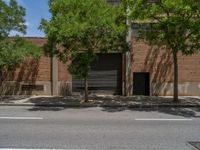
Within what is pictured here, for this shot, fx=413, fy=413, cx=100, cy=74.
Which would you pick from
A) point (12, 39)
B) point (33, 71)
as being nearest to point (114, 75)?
point (33, 71)

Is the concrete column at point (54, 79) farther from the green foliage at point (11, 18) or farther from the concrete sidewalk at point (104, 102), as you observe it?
the green foliage at point (11, 18)

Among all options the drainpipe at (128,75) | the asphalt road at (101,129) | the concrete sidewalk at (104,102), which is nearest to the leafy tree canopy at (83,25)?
the concrete sidewalk at (104,102)

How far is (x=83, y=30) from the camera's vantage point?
60.5ft

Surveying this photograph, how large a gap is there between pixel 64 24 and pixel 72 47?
2.02 metres

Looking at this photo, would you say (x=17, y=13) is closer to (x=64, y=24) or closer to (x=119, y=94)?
(x=64, y=24)

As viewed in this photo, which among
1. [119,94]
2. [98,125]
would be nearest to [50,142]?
[98,125]

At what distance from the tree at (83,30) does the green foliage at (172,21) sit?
3.79 feet

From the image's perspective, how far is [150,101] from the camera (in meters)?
21.3

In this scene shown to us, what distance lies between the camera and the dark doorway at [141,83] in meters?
24.6

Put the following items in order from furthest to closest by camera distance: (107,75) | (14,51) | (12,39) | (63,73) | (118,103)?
(107,75) → (63,73) → (12,39) → (14,51) → (118,103)

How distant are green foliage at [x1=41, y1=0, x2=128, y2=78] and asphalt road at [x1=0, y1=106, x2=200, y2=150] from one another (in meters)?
3.42

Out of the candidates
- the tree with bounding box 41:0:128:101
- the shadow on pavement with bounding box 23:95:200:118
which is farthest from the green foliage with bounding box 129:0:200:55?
the shadow on pavement with bounding box 23:95:200:118

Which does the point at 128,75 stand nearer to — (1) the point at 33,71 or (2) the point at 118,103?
(2) the point at 118,103

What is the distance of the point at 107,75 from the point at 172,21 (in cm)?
740
